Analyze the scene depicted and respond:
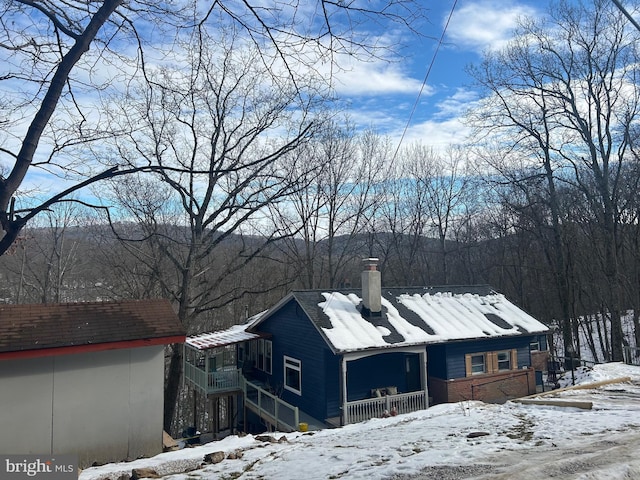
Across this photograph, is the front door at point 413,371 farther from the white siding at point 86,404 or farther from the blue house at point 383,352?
the white siding at point 86,404

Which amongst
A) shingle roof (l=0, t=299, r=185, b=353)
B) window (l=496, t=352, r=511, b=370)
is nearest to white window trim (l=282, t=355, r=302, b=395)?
shingle roof (l=0, t=299, r=185, b=353)

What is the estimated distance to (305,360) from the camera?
15.4m

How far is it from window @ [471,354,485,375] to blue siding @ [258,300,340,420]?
17.9 feet

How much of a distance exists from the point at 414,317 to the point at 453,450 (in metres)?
10.9

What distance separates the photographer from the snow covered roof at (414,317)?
14461mm

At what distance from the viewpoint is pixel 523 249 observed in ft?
126

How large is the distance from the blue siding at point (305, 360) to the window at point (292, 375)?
0.15 metres

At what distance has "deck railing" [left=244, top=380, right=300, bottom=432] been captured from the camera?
1355 cm

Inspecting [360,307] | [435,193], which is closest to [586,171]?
[435,193]

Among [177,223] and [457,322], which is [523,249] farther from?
[177,223]

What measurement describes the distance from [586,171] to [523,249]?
43.5 feet

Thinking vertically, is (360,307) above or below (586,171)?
below

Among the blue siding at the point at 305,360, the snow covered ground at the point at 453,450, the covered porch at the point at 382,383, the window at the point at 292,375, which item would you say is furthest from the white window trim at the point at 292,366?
the snow covered ground at the point at 453,450

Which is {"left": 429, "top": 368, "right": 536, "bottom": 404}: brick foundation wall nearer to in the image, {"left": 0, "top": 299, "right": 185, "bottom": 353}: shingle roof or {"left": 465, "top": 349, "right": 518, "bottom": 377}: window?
{"left": 465, "top": 349, "right": 518, "bottom": 377}: window
